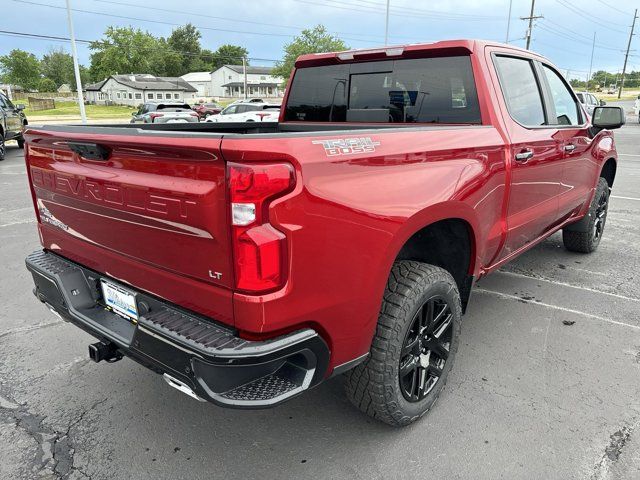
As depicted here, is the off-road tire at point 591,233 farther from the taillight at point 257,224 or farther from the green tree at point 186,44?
the green tree at point 186,44

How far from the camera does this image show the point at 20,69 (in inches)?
3538

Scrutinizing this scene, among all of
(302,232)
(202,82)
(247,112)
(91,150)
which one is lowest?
(247,112)

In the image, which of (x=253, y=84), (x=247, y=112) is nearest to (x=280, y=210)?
(x=247, y=112)

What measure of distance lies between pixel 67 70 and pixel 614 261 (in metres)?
130

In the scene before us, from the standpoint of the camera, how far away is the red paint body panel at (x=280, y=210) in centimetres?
176

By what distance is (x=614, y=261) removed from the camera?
17.4 ft

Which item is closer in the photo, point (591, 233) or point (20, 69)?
point (591, 233)

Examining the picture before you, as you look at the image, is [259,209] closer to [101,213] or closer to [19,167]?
[101,213]

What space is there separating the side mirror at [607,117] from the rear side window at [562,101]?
0.15 meters

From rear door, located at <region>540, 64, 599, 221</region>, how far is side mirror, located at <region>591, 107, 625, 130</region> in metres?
0.10

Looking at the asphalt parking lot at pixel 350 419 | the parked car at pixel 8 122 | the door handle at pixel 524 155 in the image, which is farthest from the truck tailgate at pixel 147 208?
the parked car at pixel 8 122

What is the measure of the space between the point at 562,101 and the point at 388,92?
161 cm

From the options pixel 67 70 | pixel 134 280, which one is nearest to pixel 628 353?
pixel 134 280

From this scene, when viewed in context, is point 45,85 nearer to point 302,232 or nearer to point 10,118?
point 10,118
